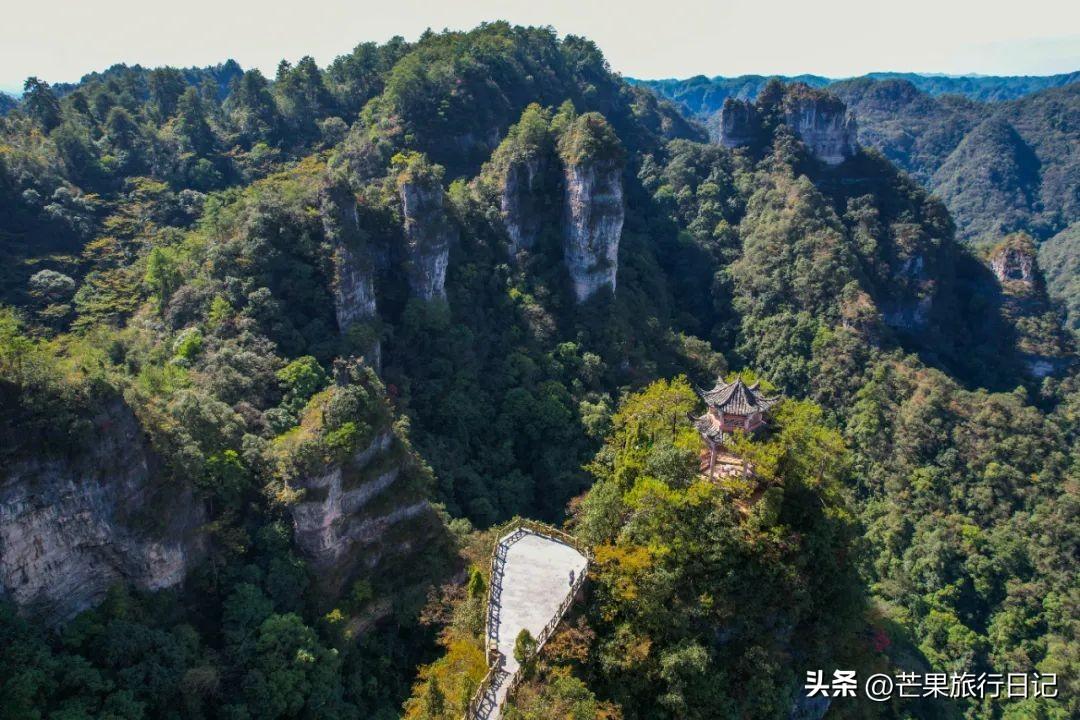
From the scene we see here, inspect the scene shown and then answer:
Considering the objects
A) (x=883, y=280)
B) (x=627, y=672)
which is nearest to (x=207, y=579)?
(x=627, y=672)

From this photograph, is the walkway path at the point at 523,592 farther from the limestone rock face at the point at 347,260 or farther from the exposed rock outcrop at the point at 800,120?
the exposed rock outcrop at the point at 800,120

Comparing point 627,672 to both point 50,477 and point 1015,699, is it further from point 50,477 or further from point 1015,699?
point 1015,699

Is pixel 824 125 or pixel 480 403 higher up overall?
pixel 824 125

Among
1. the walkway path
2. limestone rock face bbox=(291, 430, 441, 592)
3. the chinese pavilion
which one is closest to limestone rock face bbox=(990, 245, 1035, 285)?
the chinese pavilion

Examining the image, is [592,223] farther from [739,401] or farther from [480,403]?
[739,401]

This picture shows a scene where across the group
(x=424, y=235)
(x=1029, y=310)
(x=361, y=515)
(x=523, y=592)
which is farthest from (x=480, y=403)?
(x=1029, y=310)

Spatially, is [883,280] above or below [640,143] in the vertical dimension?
below

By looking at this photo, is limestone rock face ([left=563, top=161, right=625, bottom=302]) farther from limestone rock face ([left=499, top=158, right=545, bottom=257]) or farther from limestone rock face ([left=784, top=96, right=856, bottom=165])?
limestone rock face ([left=784, top=96, right=856, bottom=165])
